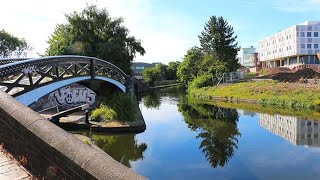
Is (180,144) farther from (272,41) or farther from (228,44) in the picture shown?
(272,41)

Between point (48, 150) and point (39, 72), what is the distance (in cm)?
1028

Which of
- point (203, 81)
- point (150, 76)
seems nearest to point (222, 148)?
point (203, 81)

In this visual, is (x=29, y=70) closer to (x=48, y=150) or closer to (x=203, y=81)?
(x=48, y=150)

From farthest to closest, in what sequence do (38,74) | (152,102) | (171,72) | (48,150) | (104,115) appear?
(171,72) → (152,102) → (104,115) → (38,74) → (48,150)

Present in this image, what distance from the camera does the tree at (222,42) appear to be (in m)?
63.0

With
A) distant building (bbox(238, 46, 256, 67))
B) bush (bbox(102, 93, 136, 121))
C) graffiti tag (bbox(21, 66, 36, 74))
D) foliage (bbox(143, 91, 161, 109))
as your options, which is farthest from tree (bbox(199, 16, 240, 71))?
distant building (bbox(238, 46, 256, 67))

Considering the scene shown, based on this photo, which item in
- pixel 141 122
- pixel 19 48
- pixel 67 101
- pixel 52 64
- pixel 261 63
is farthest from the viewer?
pixel 261 63

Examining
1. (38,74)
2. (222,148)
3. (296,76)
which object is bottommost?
(222,148)

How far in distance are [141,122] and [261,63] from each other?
313ft

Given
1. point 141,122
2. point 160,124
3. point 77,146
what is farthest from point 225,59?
point 77,146

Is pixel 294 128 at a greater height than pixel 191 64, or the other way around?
pixel 191 64

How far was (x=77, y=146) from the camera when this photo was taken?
437 centimetres

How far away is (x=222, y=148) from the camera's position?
18766 mm

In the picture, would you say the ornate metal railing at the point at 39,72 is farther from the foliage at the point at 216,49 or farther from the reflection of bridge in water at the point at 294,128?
the foliage at the point at 216,49
